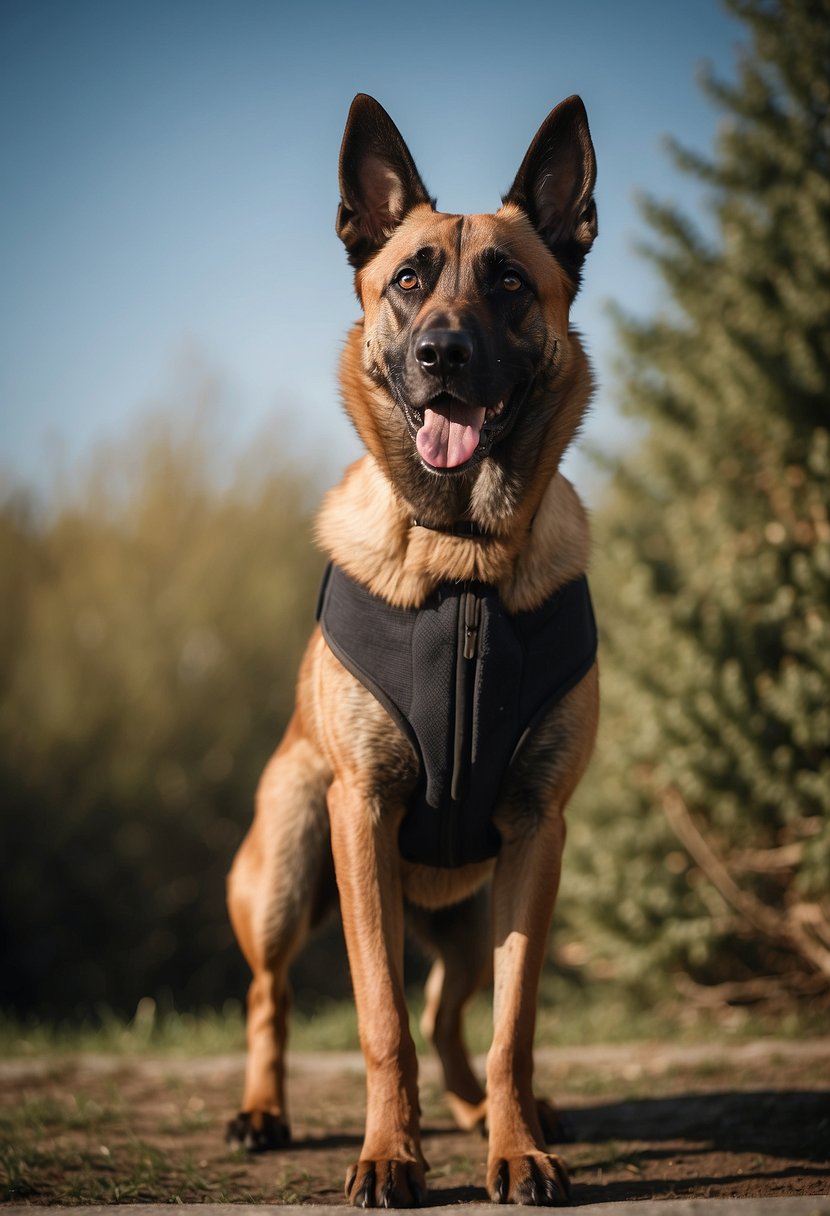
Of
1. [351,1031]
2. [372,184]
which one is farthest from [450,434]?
[351,1031]

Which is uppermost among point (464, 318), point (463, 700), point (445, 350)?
point (464, 318)

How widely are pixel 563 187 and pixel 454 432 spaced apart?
3.39 ft

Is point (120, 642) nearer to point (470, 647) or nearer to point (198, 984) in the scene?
point (198, 984)

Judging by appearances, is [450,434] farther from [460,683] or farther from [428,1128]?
[428,1128]

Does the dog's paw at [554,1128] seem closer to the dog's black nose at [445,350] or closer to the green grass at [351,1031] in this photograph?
the green grass at [351,1031]

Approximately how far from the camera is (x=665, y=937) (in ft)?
17.1

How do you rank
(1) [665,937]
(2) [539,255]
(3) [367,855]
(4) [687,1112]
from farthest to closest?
(1) [665,937] < (4) [687,1112] < (2) [539,255] < (3) [367,855]

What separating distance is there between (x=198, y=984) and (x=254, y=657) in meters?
3.07

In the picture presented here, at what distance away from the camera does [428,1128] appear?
3439 mm

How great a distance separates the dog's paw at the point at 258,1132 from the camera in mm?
3154

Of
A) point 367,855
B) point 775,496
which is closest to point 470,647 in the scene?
point 367,855

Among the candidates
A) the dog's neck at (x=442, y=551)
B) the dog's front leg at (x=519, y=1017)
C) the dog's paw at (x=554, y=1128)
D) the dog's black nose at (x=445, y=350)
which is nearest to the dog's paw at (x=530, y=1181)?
the dog's front leg at (x=519, y=1017)

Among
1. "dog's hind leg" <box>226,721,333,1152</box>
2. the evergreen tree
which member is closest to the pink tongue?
"dog's hind leg" <box>226,721,333,1152</box>

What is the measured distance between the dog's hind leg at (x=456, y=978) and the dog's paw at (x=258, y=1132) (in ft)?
1.87
